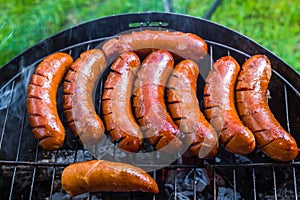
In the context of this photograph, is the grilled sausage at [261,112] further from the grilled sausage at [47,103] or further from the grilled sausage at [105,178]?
the grilled sausage at [47,103]

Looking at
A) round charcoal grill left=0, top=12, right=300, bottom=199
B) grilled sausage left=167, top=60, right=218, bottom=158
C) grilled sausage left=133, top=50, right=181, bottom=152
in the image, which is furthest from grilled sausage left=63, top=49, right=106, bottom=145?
grilled sausage left=167, top=60, right=218, bottom=158

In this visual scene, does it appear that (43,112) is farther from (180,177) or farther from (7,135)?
(180,177)

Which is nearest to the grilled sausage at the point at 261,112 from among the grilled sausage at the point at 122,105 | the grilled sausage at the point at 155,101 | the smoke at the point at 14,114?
the grilled sausage at the point at 155,101

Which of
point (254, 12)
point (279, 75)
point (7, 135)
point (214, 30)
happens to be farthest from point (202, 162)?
point (254, 12)

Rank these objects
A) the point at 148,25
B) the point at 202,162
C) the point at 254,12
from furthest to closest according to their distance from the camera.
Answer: the point at 254,12, the point at 148,25, the point at 202,162

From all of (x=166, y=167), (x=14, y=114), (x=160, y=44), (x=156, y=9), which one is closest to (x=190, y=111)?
(x=166, y=167)

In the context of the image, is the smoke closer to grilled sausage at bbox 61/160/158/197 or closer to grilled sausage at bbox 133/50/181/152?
grilled sausage at bbox 61/160/158/197

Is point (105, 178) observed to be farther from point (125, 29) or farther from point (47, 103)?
point (125, 29)
